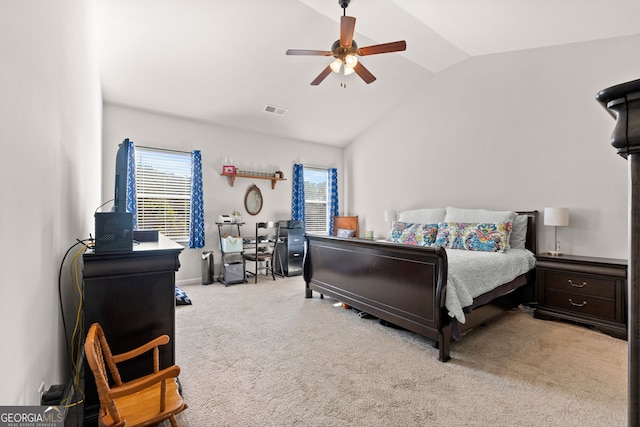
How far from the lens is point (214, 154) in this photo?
5.23 m

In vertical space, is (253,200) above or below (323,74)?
below

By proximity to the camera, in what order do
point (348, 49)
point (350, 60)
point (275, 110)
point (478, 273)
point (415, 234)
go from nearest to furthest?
point (478, 273) < point (348, 49) < point (350, 60) < point (415, 234) < point (275, 110)

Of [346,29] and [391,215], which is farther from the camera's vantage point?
[391,215]

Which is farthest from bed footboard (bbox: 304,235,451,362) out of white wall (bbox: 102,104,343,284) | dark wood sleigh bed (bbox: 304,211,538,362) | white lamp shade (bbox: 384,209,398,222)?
white wall (bbox: 102,104,343,284)

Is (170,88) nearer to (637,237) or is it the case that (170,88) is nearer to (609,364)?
(637,237)

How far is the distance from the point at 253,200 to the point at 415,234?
3.00m

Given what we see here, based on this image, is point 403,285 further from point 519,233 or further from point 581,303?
point 519,233

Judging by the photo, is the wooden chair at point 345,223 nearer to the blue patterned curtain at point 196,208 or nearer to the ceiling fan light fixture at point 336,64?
the blue patterned curtain at point 196,208

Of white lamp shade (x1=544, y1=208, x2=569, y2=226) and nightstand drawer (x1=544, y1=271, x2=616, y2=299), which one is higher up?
white lamp shade (x1=544, y1=208, x2=569, y2=226)

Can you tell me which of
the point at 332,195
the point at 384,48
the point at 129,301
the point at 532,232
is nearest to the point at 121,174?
the point at 129,301

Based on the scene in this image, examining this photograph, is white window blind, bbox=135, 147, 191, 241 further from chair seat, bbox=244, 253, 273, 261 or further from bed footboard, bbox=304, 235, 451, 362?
bed footboard, bbox=304, 235, 451, 362

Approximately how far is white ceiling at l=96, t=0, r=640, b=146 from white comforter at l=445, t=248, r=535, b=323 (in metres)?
2.53

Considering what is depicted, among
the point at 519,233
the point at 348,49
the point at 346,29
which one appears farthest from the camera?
the point at 519,233

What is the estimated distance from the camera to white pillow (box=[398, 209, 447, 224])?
4.71 m
